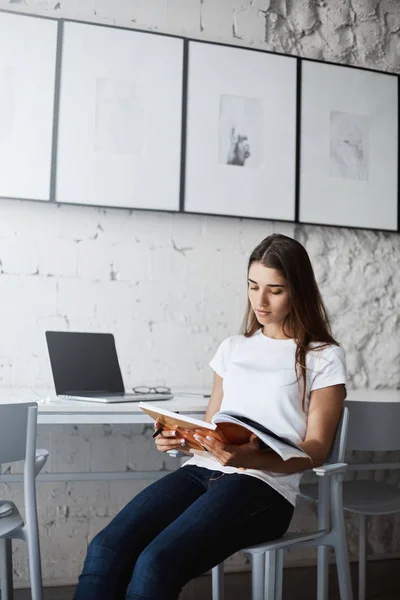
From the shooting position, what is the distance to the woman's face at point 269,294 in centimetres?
178

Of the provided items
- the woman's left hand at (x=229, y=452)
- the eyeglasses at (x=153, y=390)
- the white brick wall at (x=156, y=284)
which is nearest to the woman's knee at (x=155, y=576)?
the woman's left hand at (x=229, y=452)

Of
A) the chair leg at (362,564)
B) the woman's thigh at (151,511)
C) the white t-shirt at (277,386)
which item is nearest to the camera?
the woman's thigh at (151,511)

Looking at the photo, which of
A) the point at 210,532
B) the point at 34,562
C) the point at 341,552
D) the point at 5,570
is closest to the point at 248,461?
the point at 210,532

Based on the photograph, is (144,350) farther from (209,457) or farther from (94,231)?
(209,457)

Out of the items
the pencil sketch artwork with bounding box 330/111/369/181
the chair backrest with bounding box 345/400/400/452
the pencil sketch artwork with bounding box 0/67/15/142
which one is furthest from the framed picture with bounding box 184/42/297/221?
the chair backrest with bounding box 345/400/400/452

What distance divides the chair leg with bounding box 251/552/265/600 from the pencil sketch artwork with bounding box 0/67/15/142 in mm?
1717

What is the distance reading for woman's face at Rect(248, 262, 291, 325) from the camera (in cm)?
178

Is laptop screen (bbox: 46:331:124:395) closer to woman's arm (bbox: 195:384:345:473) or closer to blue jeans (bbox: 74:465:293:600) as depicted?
blue jeans (bbox: 74:465:293:600)

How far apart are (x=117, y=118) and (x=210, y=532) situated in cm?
170

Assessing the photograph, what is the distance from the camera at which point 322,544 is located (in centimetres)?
164

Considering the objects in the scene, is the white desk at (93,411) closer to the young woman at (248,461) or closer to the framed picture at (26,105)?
the young woman at (248,461)

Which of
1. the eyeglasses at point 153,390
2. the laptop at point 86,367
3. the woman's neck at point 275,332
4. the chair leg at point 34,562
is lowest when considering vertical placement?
the chair leg at point 34,562

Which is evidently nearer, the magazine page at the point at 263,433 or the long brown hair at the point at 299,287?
the magazine page at the point at 263,433

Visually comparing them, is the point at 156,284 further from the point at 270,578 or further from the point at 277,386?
the point at 270,578
